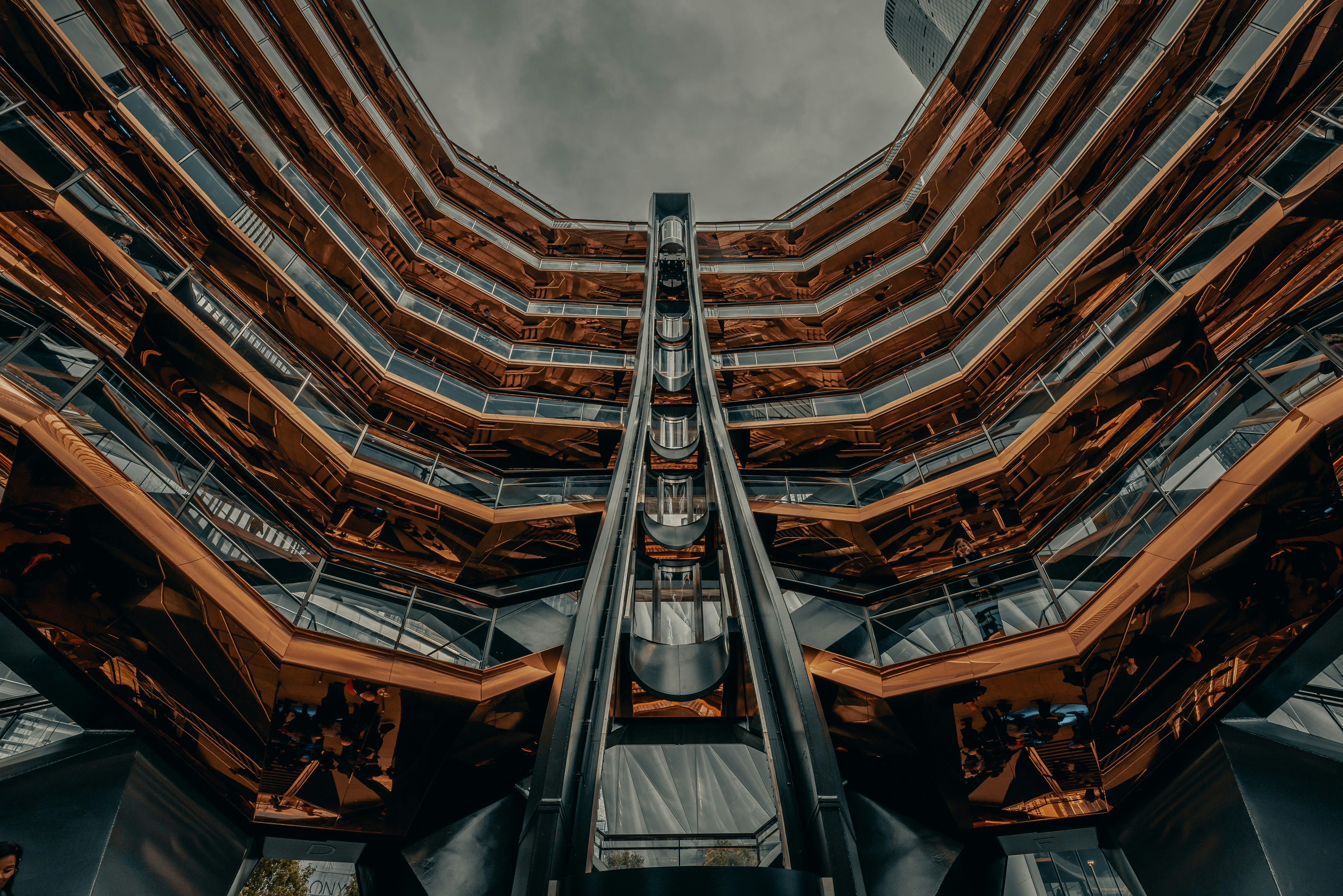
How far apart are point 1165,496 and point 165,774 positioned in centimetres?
1260

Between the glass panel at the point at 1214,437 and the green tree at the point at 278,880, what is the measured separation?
2256 centimetres

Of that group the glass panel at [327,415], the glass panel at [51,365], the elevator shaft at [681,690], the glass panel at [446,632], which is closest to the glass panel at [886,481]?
the elevator shaft at [681,690]

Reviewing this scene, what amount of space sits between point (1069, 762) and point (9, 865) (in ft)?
37.6

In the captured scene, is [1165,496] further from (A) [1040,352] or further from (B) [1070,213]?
(B) [1070,213]

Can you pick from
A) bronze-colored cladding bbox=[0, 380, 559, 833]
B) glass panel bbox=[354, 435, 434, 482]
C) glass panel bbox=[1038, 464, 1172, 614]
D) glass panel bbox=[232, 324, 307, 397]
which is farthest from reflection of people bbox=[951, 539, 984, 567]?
glass panel bbox=[232, 324, 307, 397]

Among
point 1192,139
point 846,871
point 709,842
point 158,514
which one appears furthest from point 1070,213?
point 158,514

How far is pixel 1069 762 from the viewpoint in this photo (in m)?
8.63

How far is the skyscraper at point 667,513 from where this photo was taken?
7145 mm

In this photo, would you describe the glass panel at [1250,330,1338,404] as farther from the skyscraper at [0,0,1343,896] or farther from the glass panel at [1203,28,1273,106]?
the glass panel at [1203,28,1273,106]

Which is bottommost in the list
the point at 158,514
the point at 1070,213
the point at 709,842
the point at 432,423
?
the point at 709,842

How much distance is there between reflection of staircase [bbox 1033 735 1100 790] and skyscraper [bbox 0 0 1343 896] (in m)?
0.05

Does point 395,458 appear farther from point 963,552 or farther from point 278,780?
point 963,552

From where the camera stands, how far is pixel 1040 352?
1650cm

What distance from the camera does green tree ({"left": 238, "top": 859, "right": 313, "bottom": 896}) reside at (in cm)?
1911
